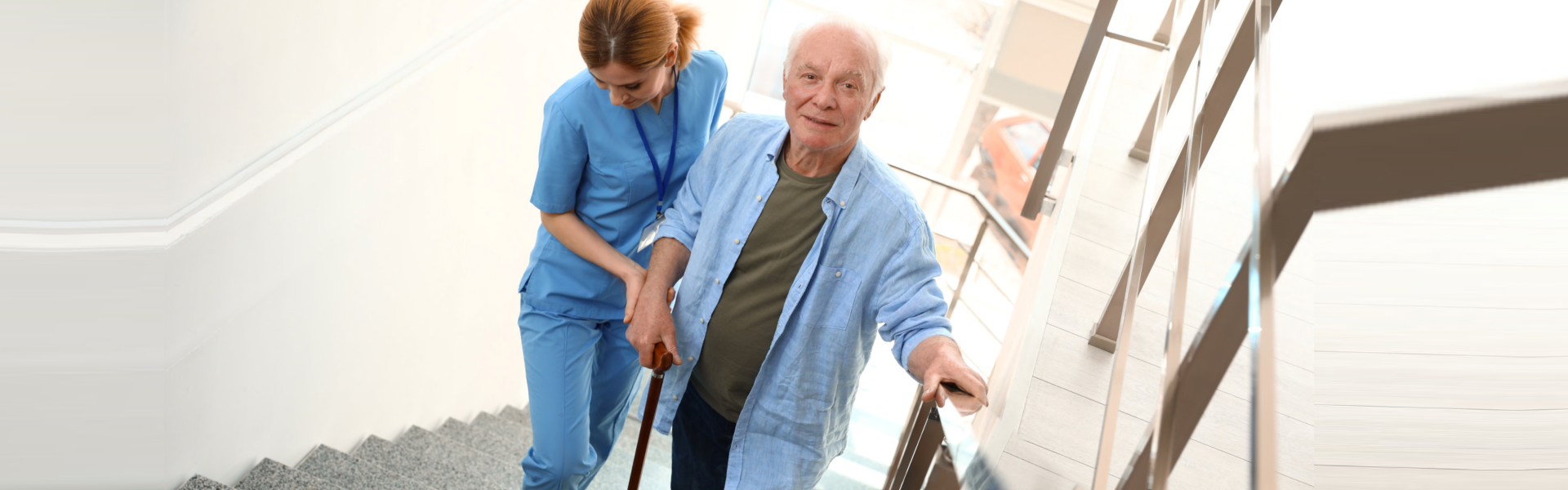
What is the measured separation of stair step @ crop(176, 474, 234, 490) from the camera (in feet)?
6.72

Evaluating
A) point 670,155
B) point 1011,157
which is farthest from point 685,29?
point 1011,157

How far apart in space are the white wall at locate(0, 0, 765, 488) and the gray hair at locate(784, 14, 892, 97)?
1155mm

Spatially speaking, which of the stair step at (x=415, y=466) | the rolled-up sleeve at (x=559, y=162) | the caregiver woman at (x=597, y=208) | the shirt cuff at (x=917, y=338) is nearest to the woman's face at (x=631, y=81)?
the caregiver woman at (x=597, y=208)

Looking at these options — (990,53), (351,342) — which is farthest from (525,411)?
(990,53)

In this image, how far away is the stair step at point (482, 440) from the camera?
11.4 ft

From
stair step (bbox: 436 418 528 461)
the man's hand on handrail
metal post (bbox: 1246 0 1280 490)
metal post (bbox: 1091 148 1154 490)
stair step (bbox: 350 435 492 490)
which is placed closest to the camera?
metal post (bbox: 1246 0 1280 490)

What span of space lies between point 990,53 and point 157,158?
21.4 ft

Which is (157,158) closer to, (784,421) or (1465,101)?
(784,421)

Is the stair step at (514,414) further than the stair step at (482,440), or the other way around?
the stair step at (514,414)

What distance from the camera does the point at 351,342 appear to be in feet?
8.97

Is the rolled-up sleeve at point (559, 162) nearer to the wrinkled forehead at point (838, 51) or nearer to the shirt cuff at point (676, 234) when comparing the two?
the shirt cuff at point (676, 234)

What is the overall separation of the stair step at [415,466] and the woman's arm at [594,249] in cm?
129

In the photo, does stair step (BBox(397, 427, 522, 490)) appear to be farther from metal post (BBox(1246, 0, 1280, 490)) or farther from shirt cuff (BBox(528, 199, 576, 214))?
metal post (BBox(1246, 0, 1280, 490))

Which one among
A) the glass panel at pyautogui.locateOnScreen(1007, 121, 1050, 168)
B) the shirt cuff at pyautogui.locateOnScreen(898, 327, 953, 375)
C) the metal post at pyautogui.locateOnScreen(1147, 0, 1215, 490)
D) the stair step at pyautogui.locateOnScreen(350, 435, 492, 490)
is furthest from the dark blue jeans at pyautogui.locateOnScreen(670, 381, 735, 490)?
the glass panel at pyautogui.locateOnScreen(1007, 121, 1050, 168)
